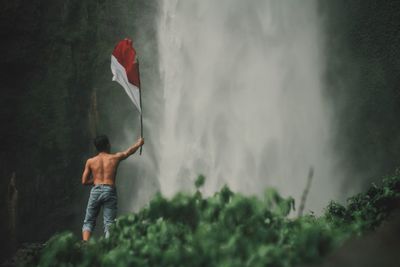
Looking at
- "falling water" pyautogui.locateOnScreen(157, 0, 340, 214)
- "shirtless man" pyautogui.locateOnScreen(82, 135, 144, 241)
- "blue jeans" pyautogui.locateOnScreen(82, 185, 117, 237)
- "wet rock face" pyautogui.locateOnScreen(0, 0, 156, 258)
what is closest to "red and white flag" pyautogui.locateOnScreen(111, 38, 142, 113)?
"shirtless man" pyautogui.locateOnScreen(82, 135, 144, 241)

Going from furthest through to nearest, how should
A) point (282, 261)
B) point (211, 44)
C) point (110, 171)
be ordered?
point (211, 44)
point (110, 171)
point (282, 261)

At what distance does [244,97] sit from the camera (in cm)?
1767

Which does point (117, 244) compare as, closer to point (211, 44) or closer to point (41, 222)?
point (41, 222)

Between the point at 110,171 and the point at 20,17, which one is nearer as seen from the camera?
the point at 110,171

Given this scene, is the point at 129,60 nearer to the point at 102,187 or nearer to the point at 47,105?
the point at 102,187

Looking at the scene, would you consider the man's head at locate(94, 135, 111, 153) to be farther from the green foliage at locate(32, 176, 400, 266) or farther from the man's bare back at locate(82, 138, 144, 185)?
the green foliage at locate(32, 176, 400, 266)

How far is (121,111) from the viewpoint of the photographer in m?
19.0

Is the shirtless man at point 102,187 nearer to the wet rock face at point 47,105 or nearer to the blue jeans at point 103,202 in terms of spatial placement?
the blue jeans at point 103,202

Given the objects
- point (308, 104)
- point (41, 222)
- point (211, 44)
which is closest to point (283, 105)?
point (308, 104)

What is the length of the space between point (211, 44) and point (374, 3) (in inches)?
230

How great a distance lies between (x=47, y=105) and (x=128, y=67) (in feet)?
39.1

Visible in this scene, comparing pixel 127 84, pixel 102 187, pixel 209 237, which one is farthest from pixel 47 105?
pixel 209 237

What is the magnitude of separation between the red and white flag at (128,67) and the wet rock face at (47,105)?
447 inches

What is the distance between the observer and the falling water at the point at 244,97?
1664cm
